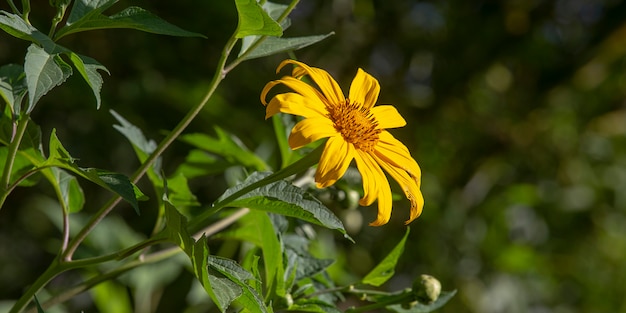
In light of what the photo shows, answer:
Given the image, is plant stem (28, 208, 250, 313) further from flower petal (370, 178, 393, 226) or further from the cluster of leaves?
flower petal (370, 178, 393, 226)

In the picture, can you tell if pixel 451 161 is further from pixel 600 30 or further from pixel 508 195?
pixel 600 30

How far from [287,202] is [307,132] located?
62 mm

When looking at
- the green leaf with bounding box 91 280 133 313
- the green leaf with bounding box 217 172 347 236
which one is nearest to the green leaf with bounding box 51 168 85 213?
the green leaf with bounding box 217 172 347 236

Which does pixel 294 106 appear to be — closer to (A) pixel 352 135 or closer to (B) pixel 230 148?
(A) pixel 352 135

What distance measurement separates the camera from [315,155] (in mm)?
722

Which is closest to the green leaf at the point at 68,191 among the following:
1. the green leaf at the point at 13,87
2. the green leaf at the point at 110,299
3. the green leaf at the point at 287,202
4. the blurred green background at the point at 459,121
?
the green leaf at the point at 13,87

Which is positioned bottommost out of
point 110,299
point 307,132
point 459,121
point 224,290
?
point 110,299

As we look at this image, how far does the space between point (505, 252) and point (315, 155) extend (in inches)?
60.7

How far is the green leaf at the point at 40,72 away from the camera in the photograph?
1.86ft

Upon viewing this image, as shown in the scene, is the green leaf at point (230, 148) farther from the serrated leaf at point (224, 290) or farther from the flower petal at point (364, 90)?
the serrated leaf at point (224, 290)

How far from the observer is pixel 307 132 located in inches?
26.8

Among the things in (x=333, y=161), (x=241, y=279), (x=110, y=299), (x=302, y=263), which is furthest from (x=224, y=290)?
(x=110, y=299)

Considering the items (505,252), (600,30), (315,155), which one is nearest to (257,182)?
(315,155)

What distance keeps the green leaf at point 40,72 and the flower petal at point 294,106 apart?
6.5 inches
